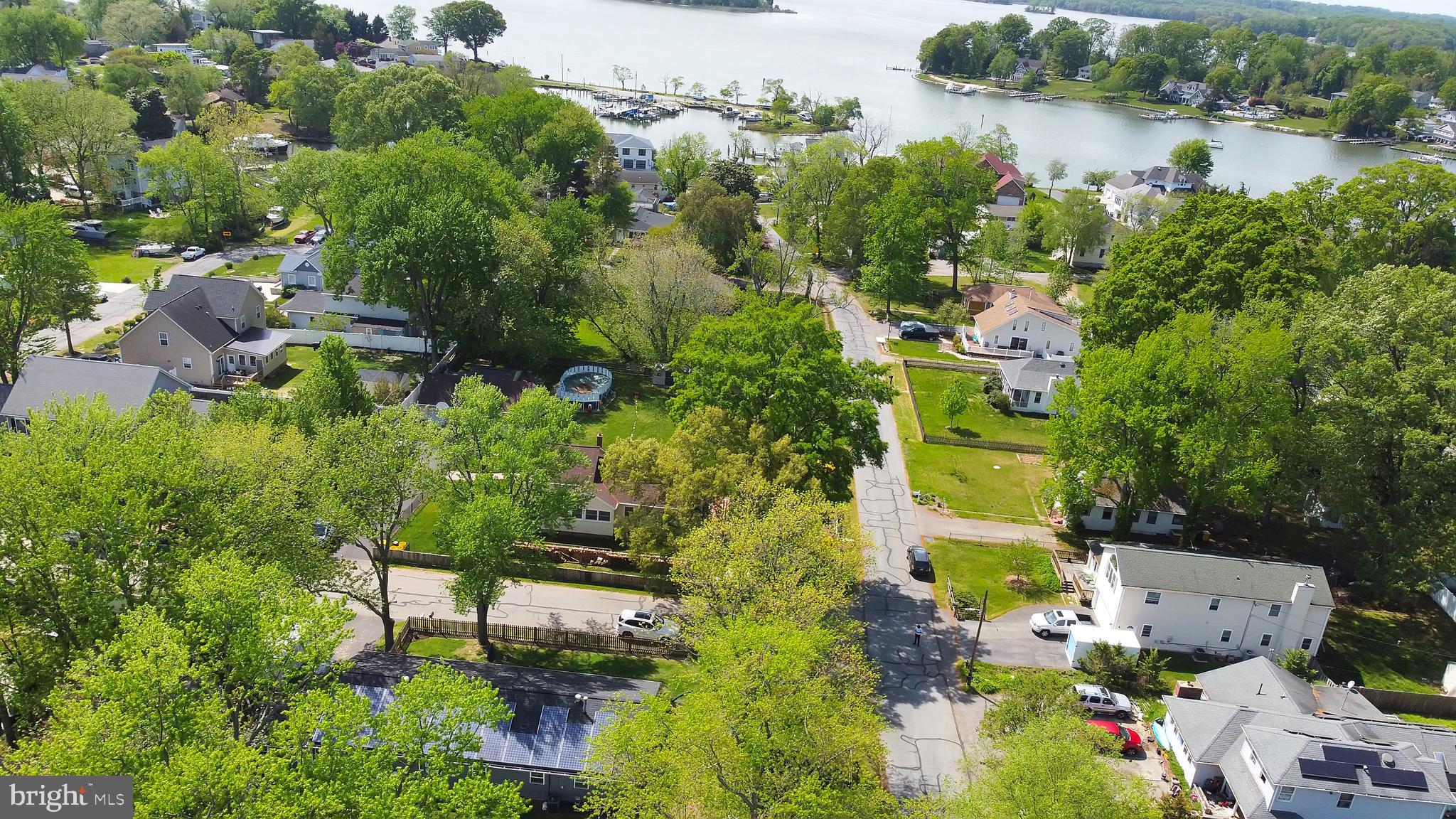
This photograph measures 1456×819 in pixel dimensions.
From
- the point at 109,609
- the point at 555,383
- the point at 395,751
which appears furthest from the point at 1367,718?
the point at 555,383

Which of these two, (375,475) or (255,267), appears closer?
(375,475)

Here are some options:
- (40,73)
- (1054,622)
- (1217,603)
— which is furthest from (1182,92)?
(40,73)

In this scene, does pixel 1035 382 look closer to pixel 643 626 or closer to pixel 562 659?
pixel 643 626

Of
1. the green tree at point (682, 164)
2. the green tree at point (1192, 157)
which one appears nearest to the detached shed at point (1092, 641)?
the green tree at point (682, 164)

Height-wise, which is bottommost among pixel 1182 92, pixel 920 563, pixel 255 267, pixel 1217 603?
pixel 920 563

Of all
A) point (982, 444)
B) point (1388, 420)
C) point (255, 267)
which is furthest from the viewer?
point (255, 267)

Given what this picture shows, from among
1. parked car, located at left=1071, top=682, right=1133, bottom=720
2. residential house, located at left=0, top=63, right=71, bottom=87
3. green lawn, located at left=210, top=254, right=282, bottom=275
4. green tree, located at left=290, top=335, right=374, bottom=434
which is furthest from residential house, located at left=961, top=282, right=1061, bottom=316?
residential house, located at left=0, top=63, right=71, bottom=87

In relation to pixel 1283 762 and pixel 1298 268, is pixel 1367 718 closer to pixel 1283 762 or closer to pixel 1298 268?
pixel 1283 762

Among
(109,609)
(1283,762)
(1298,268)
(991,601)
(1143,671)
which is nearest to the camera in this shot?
(109,609)
